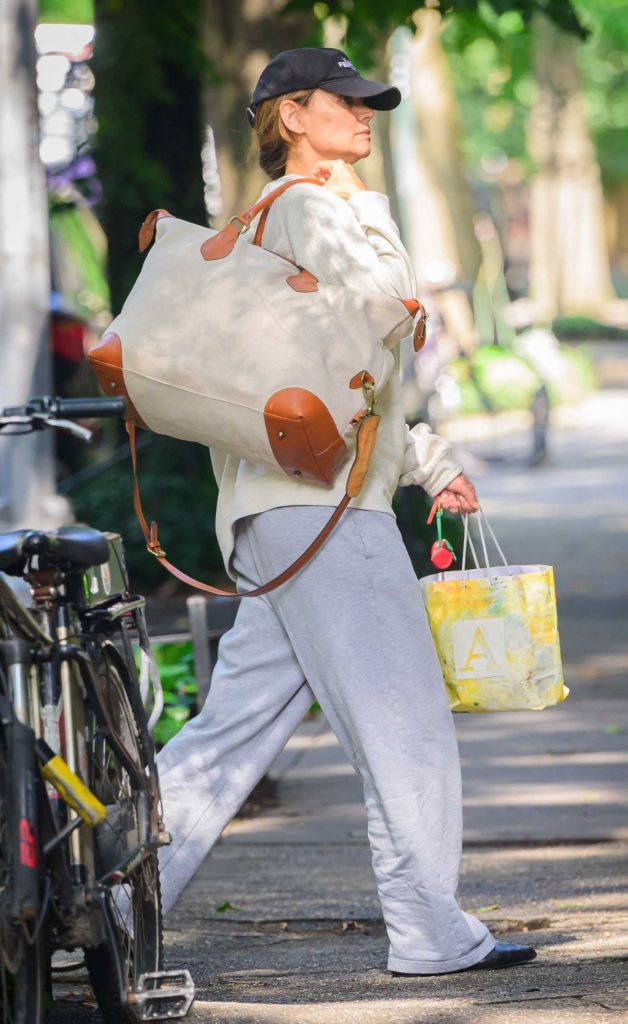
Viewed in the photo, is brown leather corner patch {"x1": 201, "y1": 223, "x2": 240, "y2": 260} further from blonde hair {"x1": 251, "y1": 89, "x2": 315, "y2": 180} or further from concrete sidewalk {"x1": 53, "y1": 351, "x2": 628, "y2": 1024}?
concrete sidewalk {"x1": 53, "y1": 351, "x2": 628, "y2": 1024}

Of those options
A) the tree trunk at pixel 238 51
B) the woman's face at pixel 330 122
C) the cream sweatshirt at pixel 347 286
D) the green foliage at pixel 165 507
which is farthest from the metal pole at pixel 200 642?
the tree trunk at pixel 238 51

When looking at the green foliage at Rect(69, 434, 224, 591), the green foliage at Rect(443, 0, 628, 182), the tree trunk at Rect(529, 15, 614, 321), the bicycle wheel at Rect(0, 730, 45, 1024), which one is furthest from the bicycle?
the tree trunk at Rect(529, 15, 614, 321)

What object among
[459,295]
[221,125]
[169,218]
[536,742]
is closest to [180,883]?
[169,218]

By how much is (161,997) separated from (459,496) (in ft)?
4.30

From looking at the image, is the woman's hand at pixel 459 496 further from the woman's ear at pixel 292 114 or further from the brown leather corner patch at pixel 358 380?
the woman's ear at pixel 292 114

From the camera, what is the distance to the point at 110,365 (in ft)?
11.9

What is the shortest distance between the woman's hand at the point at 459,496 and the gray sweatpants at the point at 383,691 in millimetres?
242

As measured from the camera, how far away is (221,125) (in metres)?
10.6

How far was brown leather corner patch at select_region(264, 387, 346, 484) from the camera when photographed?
3.47m

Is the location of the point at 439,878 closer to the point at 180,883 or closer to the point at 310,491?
the point at 180,883

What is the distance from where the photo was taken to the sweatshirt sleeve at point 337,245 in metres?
3.58

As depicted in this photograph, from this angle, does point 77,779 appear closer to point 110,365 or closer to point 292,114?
point 110,365

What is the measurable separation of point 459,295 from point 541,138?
12610 millimetres

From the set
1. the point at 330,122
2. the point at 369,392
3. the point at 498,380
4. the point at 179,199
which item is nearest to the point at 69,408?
the point at 369,392
